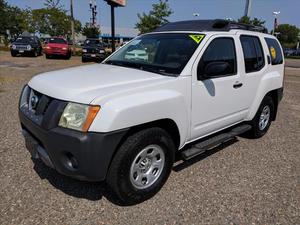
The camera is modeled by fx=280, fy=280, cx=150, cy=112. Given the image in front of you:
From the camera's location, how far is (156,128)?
2891 mm

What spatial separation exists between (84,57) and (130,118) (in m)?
17.8

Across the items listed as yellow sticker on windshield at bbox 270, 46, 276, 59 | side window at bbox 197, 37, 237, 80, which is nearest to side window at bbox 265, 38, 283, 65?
yellow sticker on windshield at bbox 270, 46, 276, 59

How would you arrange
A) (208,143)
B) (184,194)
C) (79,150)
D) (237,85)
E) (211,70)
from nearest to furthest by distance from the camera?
(79,150) → (184,194) → (211,70) → (208,143) → (237,85)

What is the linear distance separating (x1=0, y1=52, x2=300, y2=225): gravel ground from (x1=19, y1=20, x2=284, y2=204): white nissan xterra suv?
0.84ft

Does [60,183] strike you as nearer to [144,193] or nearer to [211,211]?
[144,193]

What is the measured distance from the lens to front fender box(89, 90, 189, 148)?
7.97 ft

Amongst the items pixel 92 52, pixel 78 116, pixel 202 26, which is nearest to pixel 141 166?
pixel 78 116

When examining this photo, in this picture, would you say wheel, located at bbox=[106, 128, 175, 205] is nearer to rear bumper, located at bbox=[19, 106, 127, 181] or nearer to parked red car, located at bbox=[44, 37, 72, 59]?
rear bumper, located at bbox=[19, 106, 127, 181]

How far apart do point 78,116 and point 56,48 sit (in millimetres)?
19511

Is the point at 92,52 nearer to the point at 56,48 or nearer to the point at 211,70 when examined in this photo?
the point at 56,48

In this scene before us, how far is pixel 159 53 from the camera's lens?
3713mm

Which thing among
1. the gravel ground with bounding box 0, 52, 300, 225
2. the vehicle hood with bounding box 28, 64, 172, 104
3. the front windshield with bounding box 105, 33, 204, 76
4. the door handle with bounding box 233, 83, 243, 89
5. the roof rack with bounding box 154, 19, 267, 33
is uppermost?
the roof rack with bounding box 154, 19, 267, 33

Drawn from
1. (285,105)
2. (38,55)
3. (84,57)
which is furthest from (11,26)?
(285,105)

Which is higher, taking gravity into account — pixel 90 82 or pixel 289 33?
pixel 289 33
